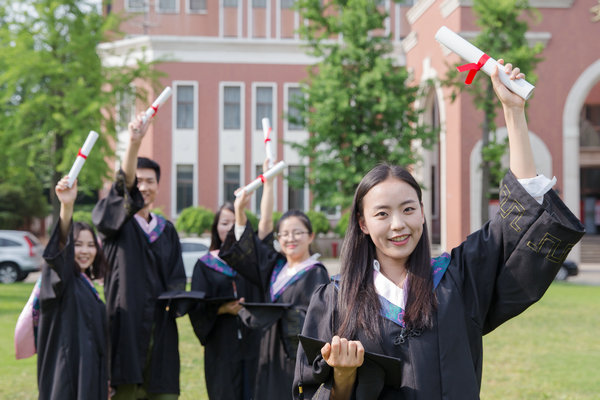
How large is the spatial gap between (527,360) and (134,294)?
5.48 meters

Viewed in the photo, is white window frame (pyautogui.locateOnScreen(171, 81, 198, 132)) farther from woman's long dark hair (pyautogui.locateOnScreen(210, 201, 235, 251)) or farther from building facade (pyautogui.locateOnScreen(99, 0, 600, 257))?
woman's long dark hair (pyautogui.locateOnScreen(210, 201, 235, 251))

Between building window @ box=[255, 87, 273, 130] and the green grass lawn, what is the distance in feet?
51.9

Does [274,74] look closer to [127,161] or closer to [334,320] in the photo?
[127,161]

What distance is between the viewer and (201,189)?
26.9 metres

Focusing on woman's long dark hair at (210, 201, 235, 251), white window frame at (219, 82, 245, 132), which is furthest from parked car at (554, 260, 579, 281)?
woman's long dark hair at (210, 201, 235, 251)

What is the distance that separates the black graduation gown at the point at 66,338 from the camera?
12.5 ft

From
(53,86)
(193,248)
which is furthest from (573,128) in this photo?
(53,86)

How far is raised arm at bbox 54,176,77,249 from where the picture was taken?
3703mm

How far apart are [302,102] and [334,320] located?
690 inches

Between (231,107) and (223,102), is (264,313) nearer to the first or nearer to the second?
(223,102)

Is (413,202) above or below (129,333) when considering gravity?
above

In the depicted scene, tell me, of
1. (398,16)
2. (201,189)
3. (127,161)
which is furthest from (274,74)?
(127,161)

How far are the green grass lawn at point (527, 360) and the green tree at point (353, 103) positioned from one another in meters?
7.35

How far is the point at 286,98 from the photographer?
2719 centimetres
